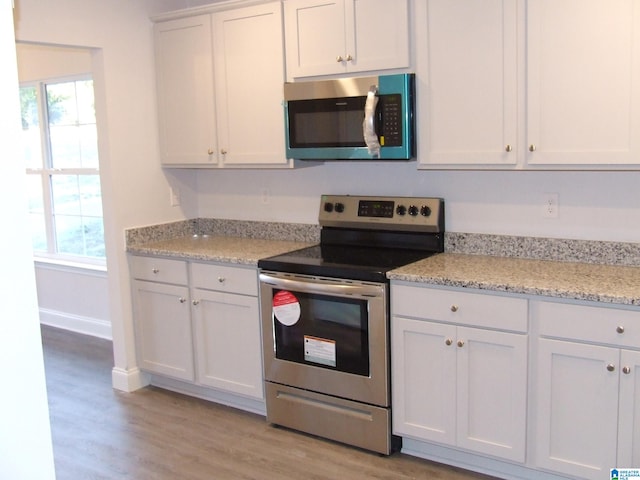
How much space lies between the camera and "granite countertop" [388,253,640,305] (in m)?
2.53

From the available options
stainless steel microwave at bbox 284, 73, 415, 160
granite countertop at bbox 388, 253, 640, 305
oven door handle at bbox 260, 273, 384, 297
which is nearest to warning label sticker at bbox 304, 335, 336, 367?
oven door handle at bbox 260, 273, 384, 297

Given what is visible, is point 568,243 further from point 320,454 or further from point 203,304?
point 203,304

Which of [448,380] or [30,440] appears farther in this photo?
[448,380]

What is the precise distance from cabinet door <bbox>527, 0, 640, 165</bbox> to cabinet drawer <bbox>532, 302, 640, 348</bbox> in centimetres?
61

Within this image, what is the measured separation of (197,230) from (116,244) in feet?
2.02

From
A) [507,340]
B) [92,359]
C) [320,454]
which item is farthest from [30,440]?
[92,359]

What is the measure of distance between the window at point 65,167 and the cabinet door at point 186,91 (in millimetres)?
1145

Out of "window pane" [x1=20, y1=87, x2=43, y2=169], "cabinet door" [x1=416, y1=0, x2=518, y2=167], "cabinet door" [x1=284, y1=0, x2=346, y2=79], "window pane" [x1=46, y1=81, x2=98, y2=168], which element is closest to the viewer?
"cabinet door" [x1=416, y1=0, x2=518, y2=167]

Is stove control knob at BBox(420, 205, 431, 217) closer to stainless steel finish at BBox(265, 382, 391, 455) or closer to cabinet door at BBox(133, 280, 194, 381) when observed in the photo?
stainless steel finish at BBox(265, 382, 391, 455)

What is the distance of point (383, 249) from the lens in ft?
11.6

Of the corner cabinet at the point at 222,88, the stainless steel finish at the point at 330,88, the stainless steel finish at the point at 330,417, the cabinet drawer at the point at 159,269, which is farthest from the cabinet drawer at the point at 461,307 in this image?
the cabinet drawer at the point at 159,269

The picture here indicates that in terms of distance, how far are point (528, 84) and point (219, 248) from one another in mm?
1904

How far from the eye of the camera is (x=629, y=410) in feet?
8.21

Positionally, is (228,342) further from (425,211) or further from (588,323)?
(588,323)
